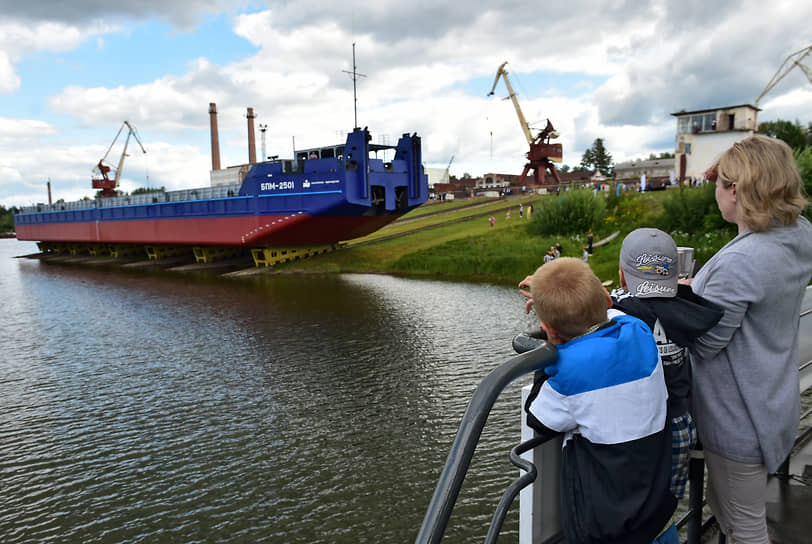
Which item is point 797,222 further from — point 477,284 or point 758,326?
point 477,284

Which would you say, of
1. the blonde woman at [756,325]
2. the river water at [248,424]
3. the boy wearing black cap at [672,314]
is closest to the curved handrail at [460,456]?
the boy wearing black cap at [672,314]

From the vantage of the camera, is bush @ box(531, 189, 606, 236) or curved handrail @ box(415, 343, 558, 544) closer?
curved handrail @ box(415, 343, 558, 544)

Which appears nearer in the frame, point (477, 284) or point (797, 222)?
point (797, 222)

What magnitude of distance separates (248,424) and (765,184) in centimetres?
780

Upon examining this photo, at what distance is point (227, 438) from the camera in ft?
25.6

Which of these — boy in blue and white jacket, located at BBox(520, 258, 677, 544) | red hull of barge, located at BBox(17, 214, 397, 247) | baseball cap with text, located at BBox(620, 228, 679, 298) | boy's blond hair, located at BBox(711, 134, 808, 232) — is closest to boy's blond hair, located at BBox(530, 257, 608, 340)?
boy in blue and white jacket, located at BBox(520, 258, 677, 544)

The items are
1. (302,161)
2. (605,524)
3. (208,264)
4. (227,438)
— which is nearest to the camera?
(605,524)

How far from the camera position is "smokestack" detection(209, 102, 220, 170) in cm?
4725

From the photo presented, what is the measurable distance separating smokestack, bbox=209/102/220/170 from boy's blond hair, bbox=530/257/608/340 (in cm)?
4960

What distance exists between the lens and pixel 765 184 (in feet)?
6.66

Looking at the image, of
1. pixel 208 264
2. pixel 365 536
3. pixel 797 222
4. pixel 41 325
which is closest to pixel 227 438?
pixel 365 536

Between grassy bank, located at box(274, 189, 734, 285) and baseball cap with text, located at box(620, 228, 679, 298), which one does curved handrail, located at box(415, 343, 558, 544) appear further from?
grassy bank, located at box(274, 189, 734, 285)

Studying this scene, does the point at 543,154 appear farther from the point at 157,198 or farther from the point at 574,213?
the point at 157,198

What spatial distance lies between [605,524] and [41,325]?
18.6 meters
